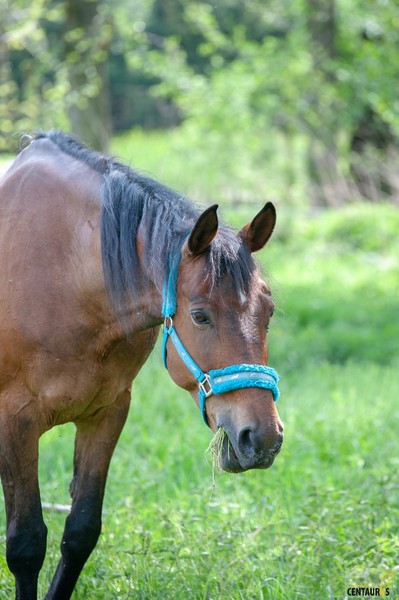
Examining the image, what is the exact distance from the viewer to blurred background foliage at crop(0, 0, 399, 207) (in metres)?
10.8

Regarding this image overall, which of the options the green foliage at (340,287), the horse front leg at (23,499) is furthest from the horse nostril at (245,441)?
the green foliage at (340,287)

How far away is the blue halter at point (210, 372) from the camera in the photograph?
8.85 ft

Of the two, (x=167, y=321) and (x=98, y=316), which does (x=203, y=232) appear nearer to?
(x=167, y=321)

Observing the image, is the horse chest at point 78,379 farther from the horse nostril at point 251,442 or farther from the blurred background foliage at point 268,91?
the blurred background foliage at point 268,91

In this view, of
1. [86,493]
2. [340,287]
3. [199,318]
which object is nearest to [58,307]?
[199,318]

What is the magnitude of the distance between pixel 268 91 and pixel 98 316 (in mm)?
13171

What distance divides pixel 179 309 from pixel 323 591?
52.5 inches

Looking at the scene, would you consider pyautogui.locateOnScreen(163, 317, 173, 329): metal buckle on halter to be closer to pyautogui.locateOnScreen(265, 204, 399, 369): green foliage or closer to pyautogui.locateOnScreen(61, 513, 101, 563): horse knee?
pyautogui.locateOnScreen(61, 513, 101, 563): horse knee

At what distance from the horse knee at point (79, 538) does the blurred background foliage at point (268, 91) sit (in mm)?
7492

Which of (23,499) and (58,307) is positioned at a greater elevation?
(58,307)

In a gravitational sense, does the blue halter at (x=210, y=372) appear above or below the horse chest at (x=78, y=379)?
above

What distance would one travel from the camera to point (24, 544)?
10.4 ft

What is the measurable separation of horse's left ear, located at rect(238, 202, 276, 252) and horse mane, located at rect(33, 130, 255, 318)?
55 mm

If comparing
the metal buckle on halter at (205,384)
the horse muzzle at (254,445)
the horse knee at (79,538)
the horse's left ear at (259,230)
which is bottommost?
the horse knee at (79,538)
